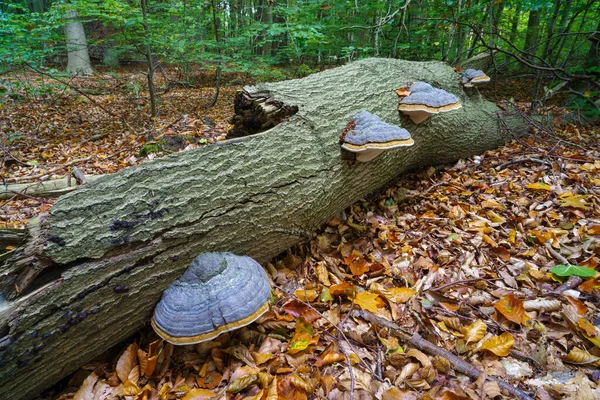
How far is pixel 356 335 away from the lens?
222 centimetres

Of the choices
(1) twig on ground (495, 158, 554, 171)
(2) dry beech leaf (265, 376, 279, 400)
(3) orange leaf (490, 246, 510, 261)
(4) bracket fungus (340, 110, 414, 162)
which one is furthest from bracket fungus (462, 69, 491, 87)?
(2) dry beech leaf (265, 376, 279, 400)

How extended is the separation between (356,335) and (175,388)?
51.9 inches

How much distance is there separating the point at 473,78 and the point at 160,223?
17.3 ft

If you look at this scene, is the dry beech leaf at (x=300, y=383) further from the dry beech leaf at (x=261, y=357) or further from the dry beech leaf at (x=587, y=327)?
the dry beech leaf at (x=587, y=327)

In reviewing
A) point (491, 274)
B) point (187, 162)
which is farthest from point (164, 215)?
point (491, 274)

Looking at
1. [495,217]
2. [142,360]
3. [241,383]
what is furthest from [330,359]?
[495,217]

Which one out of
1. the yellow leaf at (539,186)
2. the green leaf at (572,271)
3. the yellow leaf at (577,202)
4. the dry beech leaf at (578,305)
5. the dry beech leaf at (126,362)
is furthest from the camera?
the yellow leaf at (539,186)

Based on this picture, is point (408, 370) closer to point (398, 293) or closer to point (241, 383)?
point (398, 293)

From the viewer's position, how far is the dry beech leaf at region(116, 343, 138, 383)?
2.02m

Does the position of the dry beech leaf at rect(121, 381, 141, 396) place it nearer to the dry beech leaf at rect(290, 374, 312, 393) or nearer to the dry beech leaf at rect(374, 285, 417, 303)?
the dry beech leaf at rect(290, 374, 312, 393)

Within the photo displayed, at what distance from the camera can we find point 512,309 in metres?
2.21

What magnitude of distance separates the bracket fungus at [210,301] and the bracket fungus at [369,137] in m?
1.56

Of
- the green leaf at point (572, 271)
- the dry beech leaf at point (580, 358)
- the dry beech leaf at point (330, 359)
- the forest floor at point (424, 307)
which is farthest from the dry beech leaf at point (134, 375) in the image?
the green leaf at point (572, 271)

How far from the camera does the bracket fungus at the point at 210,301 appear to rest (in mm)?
1756
